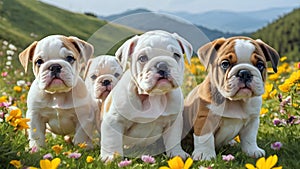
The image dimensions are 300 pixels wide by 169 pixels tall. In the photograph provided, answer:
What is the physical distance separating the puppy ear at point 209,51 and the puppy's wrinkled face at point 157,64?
34cm

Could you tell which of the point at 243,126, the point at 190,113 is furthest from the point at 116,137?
the point at 243,126

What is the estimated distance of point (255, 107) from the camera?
425 centimetres

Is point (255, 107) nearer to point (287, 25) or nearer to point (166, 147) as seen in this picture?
point (166, 147)

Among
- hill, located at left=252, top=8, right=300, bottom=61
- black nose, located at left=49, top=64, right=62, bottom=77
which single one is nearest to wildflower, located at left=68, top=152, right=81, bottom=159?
black nose, located at left=49, top=64, right=62, bottom=77

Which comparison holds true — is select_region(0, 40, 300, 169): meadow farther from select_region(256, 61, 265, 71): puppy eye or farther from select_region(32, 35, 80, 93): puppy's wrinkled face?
select_region(256, 61, 265, 71): puppy eye

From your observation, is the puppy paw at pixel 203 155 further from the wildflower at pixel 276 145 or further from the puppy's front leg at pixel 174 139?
the wildflower at pixel 276 145

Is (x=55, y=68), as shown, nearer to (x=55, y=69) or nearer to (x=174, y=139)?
(x=55, y=69)

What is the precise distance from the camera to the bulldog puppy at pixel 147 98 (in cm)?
378

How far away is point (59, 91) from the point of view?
4.38 metres

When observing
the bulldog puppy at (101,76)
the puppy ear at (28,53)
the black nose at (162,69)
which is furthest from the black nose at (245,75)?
the puppy ear at (28,53)

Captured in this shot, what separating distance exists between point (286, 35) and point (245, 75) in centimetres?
1650

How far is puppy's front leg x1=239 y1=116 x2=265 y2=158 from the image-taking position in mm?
4336

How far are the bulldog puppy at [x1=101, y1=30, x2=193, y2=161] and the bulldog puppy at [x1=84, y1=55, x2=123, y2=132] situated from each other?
0.32 meters

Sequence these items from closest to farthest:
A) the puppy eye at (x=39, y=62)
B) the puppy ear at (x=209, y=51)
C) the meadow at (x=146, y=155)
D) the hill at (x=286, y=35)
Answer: the meadow at (x=146, y=155), the puppy ear at (x=209, y=51), the puppy eye at (x=39, y=62), the hill at (x=286, y=35)
